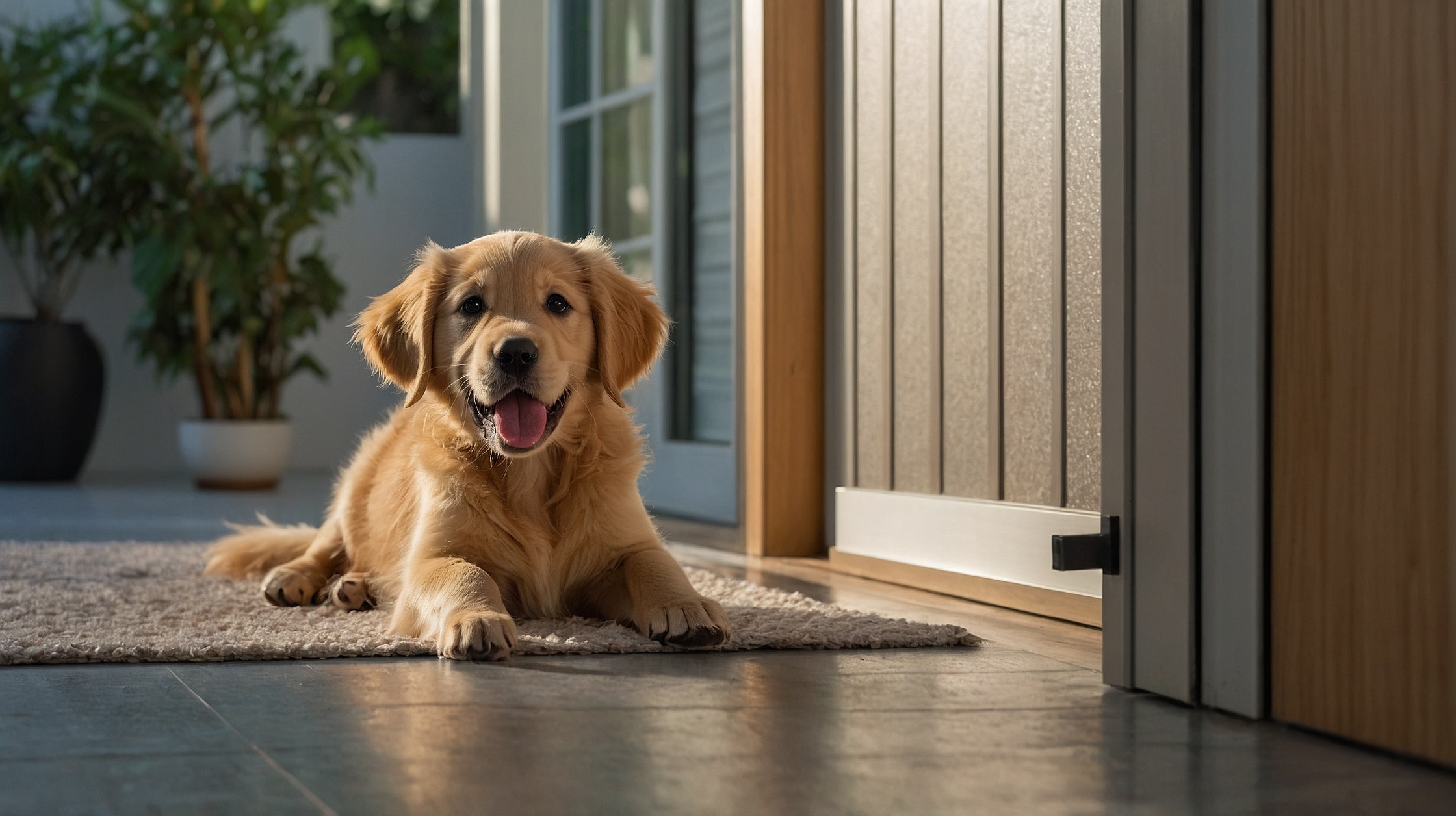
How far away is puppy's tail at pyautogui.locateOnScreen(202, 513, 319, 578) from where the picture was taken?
2.80m

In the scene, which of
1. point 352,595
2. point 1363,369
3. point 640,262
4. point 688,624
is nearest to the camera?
point 1363,369

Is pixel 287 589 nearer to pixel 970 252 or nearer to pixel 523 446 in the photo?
pixel 523 446

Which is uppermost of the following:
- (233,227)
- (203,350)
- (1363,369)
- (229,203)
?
(229,203)

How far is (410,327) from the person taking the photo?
7.43 feet

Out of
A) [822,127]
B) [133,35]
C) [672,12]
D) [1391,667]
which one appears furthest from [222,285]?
[1391,667]

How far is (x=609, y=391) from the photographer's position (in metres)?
2.25

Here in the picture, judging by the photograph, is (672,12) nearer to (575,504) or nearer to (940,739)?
(575,504)

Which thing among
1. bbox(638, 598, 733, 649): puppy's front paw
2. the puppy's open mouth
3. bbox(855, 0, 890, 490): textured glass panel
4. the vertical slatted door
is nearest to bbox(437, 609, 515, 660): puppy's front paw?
bbox(638, 598, 733, 649): puppy's front paw

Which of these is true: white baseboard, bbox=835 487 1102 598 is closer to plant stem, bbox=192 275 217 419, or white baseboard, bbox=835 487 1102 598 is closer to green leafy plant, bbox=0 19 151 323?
plant stem, bbox=192 275 217 419

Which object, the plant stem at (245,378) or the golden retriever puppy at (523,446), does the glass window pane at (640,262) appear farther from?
the plant stem at (245,378)

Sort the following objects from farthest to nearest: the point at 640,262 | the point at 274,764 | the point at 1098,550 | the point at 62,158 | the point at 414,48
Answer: the point at 414,48 → the point at 62,158 → the point at 640,262 → the point at 1098,550 → the point at 274,764

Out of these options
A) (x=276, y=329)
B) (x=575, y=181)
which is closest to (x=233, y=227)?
(x=276, y=329)

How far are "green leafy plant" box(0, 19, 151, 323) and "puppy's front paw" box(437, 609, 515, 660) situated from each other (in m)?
4.89

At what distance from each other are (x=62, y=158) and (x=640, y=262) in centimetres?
304
